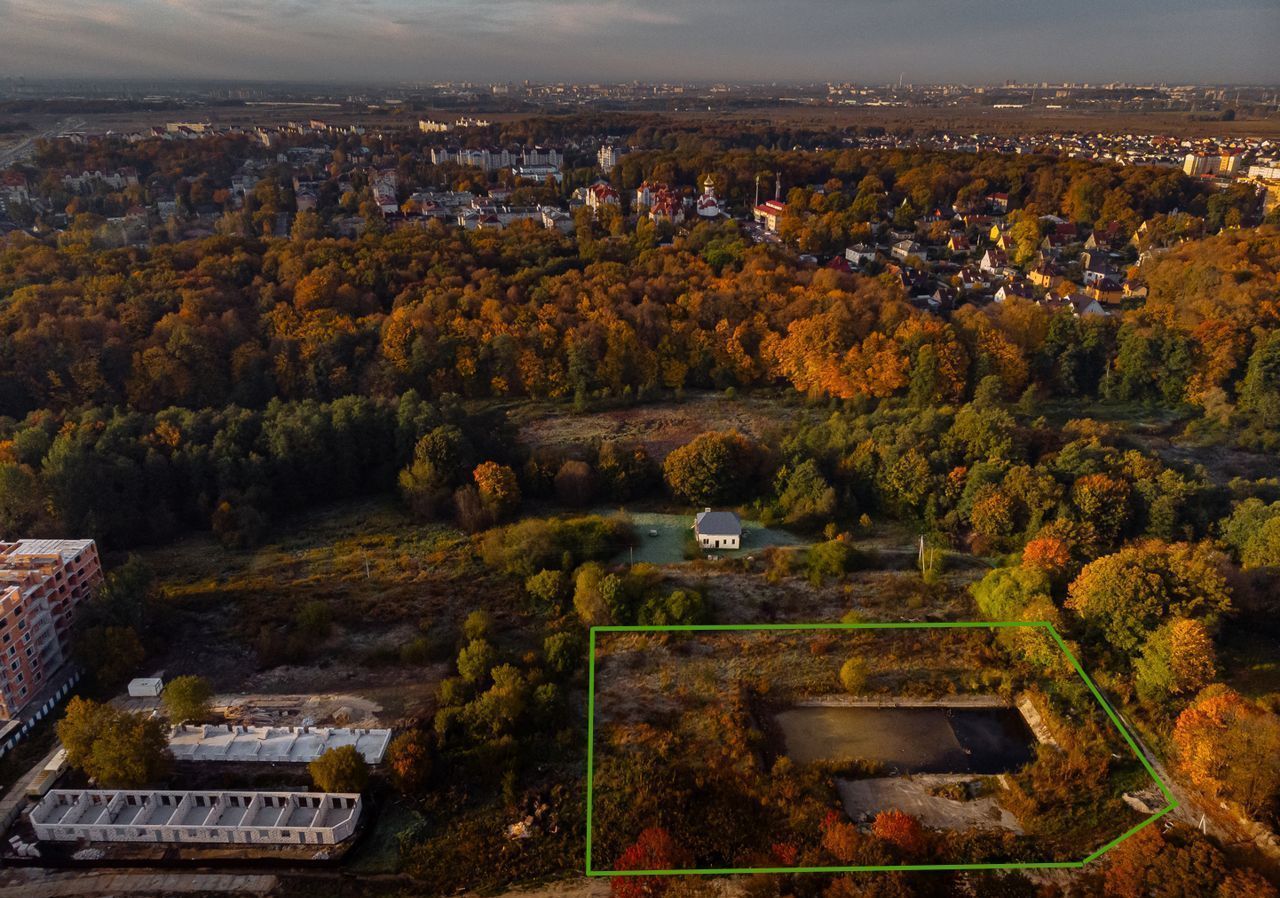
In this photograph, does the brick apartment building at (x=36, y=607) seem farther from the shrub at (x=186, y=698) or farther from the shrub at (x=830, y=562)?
the shrub at (x=830, y=562)

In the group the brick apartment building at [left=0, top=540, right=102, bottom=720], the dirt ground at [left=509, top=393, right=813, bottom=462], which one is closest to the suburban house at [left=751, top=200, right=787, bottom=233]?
the dirt ground at [left=509, top=393, right=813, bottom=462]

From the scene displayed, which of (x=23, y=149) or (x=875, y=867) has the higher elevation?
(x=23, y=149)

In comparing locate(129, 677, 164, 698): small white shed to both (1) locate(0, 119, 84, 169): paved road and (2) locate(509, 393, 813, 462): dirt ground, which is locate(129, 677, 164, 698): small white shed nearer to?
(2) locate(509, 393, 813, 462): dirt ground

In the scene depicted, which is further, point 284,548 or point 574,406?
point 574,406

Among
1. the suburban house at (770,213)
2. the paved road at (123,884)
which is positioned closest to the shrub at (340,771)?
the paved road at (123,884)

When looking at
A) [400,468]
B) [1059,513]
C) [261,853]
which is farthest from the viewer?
[400,468]

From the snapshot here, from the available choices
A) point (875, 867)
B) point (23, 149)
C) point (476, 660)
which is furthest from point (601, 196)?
point (875, 867)

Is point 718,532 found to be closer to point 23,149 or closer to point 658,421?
point 658,421

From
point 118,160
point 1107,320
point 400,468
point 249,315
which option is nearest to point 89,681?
point 400,468

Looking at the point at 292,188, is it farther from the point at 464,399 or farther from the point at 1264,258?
the point at 1264,258
